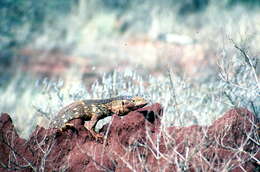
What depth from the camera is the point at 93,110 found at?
292 inches

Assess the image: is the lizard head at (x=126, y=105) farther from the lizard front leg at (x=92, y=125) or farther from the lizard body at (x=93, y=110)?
the lizard front leg at (x=92, y=125)

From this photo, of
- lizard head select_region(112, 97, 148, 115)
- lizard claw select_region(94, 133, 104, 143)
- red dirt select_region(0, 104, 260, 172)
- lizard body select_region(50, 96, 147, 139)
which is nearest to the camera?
red dirt select_region(0, 104, 260, 172)

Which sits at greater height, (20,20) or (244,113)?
(20,20)

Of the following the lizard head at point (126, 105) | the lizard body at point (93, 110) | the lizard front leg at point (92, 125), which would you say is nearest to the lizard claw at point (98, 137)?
the lizard front leg at point (92, 125)

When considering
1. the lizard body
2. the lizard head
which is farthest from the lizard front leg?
the lizard head

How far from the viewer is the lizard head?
7531mm

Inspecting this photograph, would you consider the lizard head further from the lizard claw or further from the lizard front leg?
the lizard claw

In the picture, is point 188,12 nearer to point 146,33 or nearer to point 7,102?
point 146,33

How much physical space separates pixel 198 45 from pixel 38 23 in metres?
11.3

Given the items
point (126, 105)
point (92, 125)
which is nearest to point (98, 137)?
point (92, 125)

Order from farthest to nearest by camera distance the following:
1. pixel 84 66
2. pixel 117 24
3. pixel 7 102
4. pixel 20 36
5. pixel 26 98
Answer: pixel 117 24 → pixel 20 36 → pixel 84 66 → pixel 26 98 → pixel 7 102

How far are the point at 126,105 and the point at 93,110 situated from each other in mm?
534

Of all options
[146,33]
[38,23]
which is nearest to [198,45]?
[146,33]

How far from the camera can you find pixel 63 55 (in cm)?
3002
